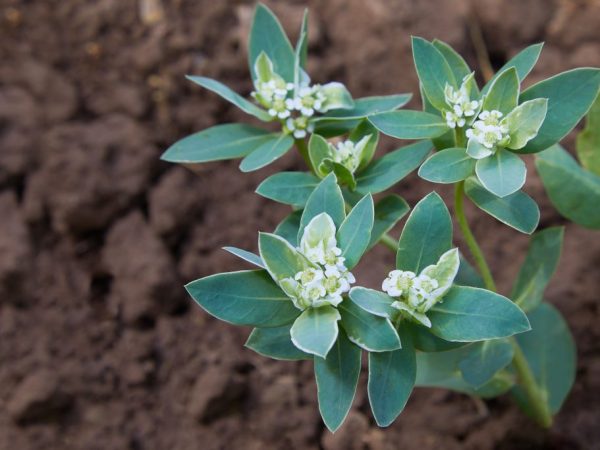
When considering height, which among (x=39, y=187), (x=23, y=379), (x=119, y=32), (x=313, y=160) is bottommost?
(x=23, y=379)

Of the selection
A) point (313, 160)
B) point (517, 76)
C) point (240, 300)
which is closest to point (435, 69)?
point (517, 76)

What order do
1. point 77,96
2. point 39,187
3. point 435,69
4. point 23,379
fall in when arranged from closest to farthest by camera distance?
1. point 435,69
2. point 23,379
3. point 39,187
4. point 77,96

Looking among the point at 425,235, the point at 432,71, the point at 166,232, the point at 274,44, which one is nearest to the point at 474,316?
the point at 425,235

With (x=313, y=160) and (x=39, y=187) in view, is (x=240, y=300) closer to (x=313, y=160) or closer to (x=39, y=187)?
(x=313, y=160)

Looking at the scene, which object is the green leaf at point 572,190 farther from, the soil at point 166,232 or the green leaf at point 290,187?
the green leaf at point 290,187

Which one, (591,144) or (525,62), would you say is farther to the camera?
(591,144)

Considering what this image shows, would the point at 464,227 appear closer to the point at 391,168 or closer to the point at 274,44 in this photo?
the point at 391,168

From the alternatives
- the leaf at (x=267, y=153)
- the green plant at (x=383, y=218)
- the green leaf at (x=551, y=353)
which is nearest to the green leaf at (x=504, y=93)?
the green plant at (x=383, y=218)
